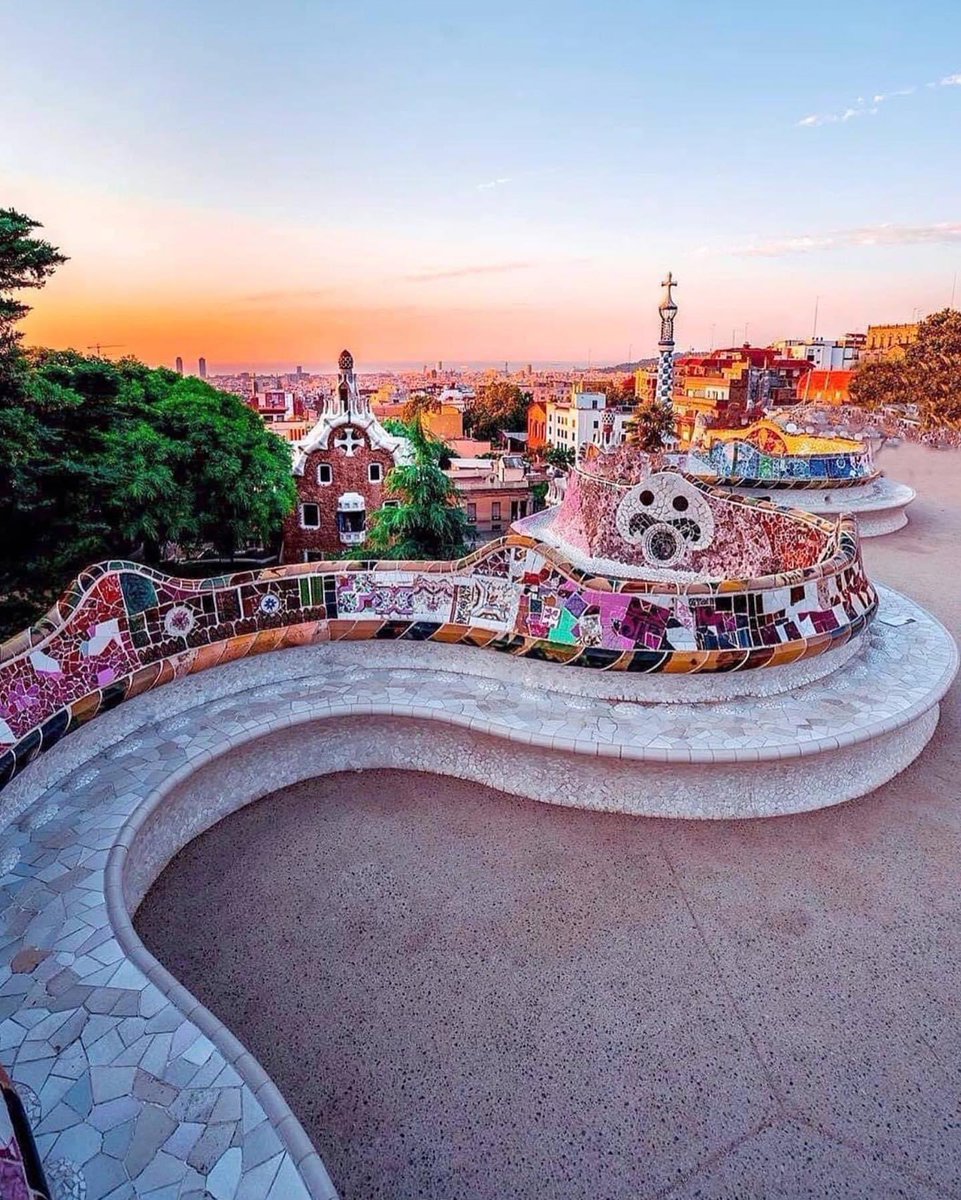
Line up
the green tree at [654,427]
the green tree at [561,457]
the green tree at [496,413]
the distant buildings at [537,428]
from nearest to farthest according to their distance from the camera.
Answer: the green tree at [654,427] < the green tree at [561,457] < the distant buildings at [537,428] < the green tree at [496,413]

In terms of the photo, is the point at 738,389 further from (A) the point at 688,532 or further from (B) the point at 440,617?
(B) the point at 440,617

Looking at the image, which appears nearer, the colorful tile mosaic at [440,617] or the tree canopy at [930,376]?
the colorful tile mosaic at [440,617]

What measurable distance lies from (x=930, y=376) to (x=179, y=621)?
34.2 meters

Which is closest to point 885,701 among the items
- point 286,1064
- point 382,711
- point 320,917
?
point 382,711

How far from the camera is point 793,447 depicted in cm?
1831

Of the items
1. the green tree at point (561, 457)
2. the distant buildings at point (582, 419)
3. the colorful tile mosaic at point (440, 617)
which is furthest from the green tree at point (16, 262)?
the distant buildings at point (582, 419)

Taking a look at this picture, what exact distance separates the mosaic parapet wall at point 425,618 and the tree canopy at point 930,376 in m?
28.6

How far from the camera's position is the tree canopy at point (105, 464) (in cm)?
867

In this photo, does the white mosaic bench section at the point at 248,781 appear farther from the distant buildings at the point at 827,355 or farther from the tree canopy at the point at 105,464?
the distant buildings at the point at 827,355

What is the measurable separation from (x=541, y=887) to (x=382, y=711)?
5.92ft

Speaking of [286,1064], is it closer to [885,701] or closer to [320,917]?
[320,917]

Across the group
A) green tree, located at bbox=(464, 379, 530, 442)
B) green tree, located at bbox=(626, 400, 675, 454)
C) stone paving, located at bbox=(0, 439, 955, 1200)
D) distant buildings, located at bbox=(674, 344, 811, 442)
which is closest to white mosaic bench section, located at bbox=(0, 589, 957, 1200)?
stone paving, located at bbox=(0, 439, 955, 1200)

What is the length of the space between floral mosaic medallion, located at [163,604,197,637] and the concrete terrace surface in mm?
1505

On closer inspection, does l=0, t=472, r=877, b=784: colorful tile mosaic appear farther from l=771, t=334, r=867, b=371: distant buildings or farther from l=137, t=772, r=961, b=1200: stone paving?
l=771, t=334, r=867, b=371: distant buildings
